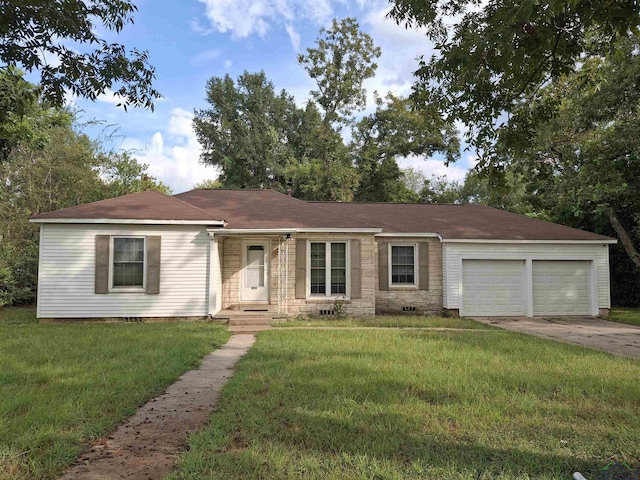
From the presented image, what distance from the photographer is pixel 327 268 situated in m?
12.6

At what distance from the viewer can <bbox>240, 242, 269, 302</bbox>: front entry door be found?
12.9 m

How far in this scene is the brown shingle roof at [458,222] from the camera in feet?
44.5

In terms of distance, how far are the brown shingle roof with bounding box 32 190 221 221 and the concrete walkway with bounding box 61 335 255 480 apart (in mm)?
6724

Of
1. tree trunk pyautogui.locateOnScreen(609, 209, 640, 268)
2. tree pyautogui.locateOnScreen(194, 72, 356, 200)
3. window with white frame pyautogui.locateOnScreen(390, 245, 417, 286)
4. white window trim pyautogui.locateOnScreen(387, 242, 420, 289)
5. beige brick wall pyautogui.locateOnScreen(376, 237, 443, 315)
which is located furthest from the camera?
tree pyautogui.locateOnScreen(194, 72, 356, 200)

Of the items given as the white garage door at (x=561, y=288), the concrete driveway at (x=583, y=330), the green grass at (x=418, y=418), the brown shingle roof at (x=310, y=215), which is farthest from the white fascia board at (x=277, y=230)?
the white garage door at (x=561, y=288)

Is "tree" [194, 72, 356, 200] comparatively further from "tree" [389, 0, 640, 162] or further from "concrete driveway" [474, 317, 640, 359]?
"tree" [389, 0, 640, 162]

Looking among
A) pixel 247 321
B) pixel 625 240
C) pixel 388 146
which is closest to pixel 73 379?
pixel 247 321

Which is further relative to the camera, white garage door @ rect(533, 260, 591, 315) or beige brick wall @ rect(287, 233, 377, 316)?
white garage door @ rect(533, 260, 591, 315)

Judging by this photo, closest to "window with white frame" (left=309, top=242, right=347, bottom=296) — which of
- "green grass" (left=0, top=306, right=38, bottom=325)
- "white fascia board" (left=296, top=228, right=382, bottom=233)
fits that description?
"white fascia board" (left=296, top=228, right=382, bottom=233)

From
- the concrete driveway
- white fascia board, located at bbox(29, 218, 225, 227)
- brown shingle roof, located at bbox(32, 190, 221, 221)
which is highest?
brown shingle roof, located at bbox(32, 190, 221, 221)

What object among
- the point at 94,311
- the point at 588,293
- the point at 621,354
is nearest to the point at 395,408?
the point at 621,354

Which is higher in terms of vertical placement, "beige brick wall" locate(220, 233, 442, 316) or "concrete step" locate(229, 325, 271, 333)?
"beige brick wall" locate(220, 233, 442, 316)

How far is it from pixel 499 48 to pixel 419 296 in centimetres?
1046

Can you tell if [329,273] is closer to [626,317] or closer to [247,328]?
[247,328]
